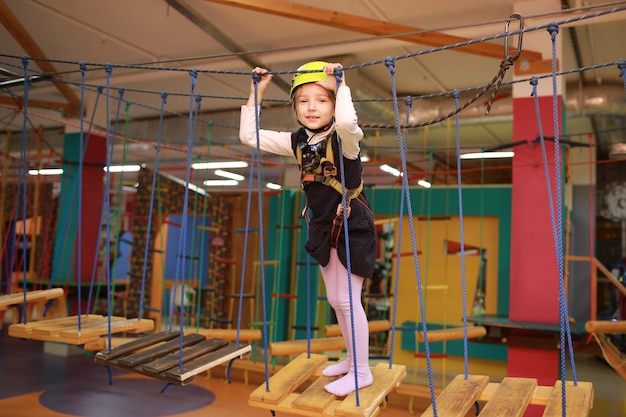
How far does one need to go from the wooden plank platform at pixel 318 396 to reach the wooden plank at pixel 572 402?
0.51 meters

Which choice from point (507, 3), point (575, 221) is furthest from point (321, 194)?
point (575, 221)

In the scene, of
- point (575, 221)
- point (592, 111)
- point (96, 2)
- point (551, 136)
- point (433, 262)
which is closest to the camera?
point (551, 136)

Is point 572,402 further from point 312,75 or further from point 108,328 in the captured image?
point 108,328

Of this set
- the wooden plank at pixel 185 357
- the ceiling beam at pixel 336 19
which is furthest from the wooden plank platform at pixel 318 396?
the ceiling beam at pixel 336 19

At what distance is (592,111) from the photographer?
6062 mm

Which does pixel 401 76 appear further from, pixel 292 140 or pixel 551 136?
pixel 292 140

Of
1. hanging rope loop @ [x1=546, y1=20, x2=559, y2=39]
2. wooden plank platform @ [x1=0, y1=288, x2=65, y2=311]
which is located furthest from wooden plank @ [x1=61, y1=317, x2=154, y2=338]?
hanging rope loop @ [x1=546, y1=20, x2=559, y2=39]

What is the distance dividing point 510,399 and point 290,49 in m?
3.22

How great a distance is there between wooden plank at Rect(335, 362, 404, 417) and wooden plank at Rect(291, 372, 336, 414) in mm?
54

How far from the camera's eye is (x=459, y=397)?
1904 mm

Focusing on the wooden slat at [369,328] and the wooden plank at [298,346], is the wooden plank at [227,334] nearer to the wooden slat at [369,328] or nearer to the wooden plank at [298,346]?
the wooden slat at [369,328]

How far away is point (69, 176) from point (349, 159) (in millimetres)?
5186

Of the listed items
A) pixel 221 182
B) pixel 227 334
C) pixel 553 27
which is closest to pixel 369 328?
pixel 227 334

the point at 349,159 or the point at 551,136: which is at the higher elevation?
the point at 551,136
